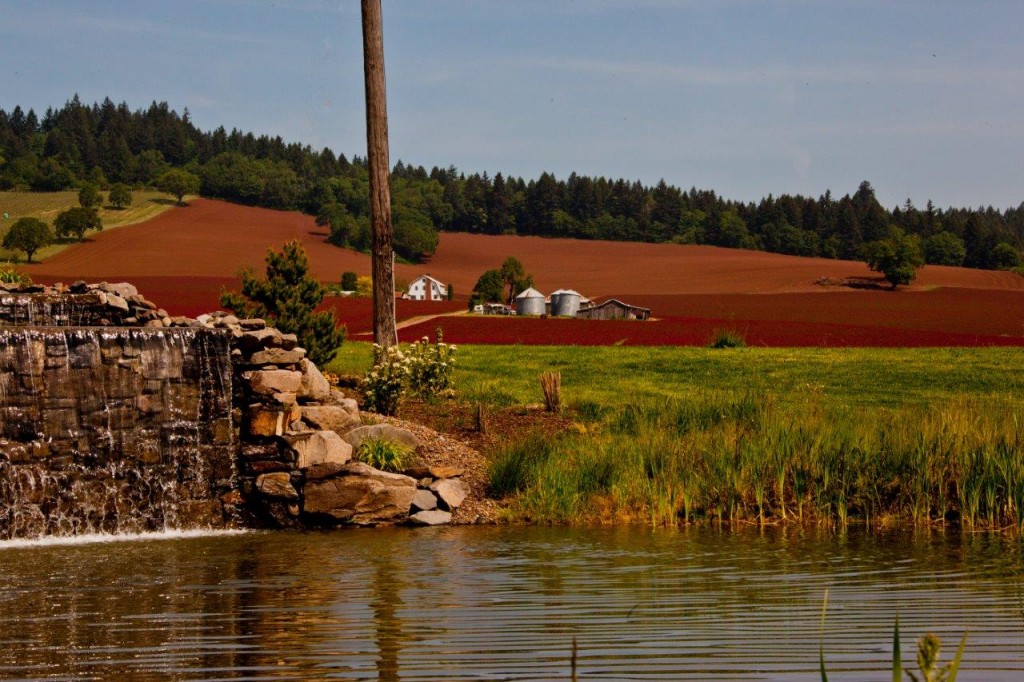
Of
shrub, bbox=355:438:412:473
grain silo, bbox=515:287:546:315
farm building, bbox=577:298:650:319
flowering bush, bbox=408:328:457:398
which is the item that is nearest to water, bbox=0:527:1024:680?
shrub, bbox=355:438:412:473

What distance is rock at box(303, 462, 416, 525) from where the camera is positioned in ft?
47.5

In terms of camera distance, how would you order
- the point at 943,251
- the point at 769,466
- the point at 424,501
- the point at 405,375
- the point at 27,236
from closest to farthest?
1. the point at 769,466
2. the point at 424,501
3. the point at 405,375
4. the point at 27,236
5. the point at 943,251

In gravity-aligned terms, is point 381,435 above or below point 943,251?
below

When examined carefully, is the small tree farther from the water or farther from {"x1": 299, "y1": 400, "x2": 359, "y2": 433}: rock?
the water

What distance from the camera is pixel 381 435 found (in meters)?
16.0

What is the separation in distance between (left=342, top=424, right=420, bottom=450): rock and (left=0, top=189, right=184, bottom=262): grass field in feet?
284

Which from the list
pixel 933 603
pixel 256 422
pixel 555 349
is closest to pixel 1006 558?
pixel 933 603

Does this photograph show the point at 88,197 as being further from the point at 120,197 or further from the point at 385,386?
the point at 385,386

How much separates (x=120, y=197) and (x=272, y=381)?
11589 cm

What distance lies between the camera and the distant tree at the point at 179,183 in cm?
13500

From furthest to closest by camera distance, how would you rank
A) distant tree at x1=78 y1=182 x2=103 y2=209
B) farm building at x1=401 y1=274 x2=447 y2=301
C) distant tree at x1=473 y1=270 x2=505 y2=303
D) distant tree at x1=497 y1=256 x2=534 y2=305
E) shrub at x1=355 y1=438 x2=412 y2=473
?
1. distant tree at x1=78 y1=182 x2=103 y2=209
2. farm building at x1=401 y1=274 x2=447 y2=301
3. distant tree at x1=497 y1=256 x2=534 y2=305
4. distant tree at x1=473 y1=270 x2=505 y2=303
5. shrub at x1=355 y1=438 x2=412 y2=473

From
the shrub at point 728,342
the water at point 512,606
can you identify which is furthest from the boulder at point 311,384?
the shrub at point 728,342

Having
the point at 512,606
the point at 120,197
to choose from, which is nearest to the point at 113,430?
the point at 512,606

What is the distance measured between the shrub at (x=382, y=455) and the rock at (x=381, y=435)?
0.48ft
